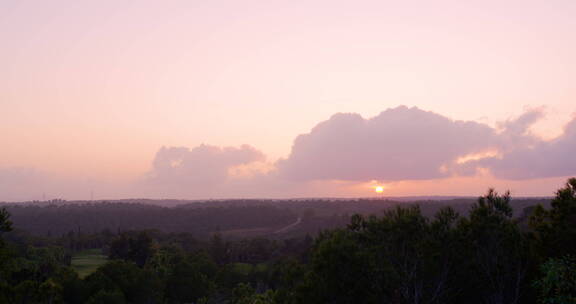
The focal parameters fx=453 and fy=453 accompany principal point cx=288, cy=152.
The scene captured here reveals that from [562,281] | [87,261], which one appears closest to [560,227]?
[562,281]

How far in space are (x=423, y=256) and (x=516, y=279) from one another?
6525mm

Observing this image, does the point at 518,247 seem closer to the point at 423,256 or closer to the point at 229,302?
the point at 423,256

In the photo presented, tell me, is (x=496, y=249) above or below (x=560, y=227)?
below

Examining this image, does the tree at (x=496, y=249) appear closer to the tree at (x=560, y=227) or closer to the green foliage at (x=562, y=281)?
the tree at (x=560, y=227)

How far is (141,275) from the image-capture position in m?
61.5

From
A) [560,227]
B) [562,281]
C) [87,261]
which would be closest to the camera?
[562,281]

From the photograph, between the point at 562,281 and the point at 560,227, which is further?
the point at 560,227

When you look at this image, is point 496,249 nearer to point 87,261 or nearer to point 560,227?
point 560,227

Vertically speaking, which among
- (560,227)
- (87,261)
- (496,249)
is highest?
(560,227)

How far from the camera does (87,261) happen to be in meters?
117

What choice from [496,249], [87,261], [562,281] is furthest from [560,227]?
[87,261]

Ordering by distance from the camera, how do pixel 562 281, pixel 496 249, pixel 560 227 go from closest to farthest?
pixel 562 281
pixel 560 227
pixel 496 249

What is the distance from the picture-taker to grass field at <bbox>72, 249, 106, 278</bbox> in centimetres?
9918

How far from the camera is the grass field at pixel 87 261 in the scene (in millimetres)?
99181
